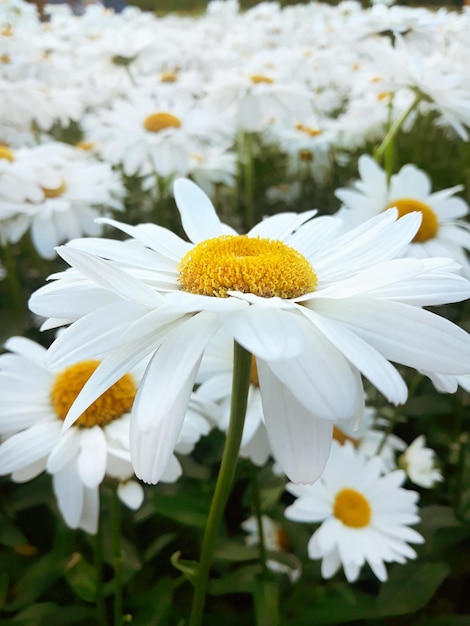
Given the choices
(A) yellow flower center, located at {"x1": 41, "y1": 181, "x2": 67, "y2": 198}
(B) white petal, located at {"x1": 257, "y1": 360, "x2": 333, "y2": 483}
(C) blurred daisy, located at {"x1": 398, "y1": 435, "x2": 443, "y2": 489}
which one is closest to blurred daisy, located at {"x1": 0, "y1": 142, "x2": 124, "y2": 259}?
(A) yellow flower center, located at {"x1": 41, "y1": 181, "x2": 67, "y2": 198}

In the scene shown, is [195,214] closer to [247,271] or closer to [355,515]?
[247,271]

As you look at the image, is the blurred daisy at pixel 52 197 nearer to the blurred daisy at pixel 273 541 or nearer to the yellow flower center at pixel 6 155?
the yellow flower center at pixel 6 155

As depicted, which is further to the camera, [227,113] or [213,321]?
[227,113]

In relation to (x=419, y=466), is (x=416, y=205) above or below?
above

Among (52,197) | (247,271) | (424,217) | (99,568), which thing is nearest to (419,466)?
(424,217)

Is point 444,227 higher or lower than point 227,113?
lower

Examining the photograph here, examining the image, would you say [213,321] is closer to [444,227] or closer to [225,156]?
[444,227]

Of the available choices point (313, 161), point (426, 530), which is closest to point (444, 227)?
point (426, 530)
